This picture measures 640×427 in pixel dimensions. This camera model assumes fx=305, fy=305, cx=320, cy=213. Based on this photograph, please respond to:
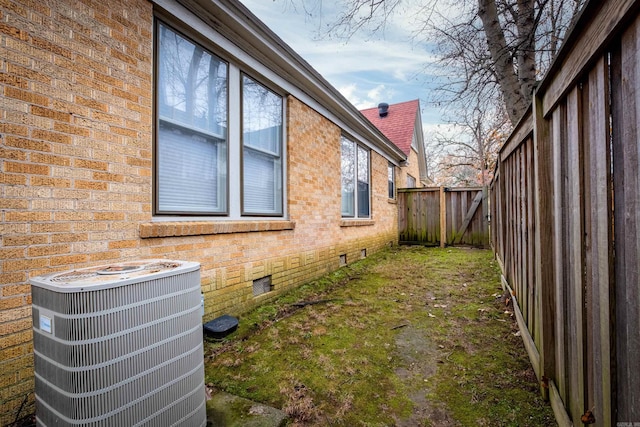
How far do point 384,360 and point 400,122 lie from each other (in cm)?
1284

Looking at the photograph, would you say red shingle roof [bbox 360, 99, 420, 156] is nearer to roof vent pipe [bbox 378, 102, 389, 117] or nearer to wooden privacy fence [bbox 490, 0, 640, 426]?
roof vent pipe [bbox 378, 102, 389, 117]

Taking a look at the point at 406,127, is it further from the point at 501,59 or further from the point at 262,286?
the point at 262,286

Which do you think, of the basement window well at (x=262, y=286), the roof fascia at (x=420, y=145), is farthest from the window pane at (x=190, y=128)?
the roof fascia at (x=420, y=145)

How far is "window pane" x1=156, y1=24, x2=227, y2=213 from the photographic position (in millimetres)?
2855

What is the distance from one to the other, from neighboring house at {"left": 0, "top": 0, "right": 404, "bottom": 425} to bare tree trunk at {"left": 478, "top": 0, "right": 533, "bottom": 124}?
288 cm

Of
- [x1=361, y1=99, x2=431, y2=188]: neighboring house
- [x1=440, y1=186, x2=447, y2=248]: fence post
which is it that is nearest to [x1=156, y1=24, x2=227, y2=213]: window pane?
[x1=440, y1=186, x2=447, y2=248]: fence post

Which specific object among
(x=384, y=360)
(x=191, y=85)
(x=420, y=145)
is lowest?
(x=384, y=360)

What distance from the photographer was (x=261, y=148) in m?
4.12

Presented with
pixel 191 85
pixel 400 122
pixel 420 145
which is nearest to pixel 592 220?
pixel 191 85

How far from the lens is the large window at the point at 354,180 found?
697 centimetres

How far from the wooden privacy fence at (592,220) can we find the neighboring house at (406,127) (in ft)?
36.4

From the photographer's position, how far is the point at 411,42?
577 centimetres

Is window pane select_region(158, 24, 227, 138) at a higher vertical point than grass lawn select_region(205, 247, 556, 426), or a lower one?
higher

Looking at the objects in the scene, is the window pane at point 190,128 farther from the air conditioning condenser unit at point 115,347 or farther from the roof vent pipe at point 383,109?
the roof vent pipe at point 383,109
